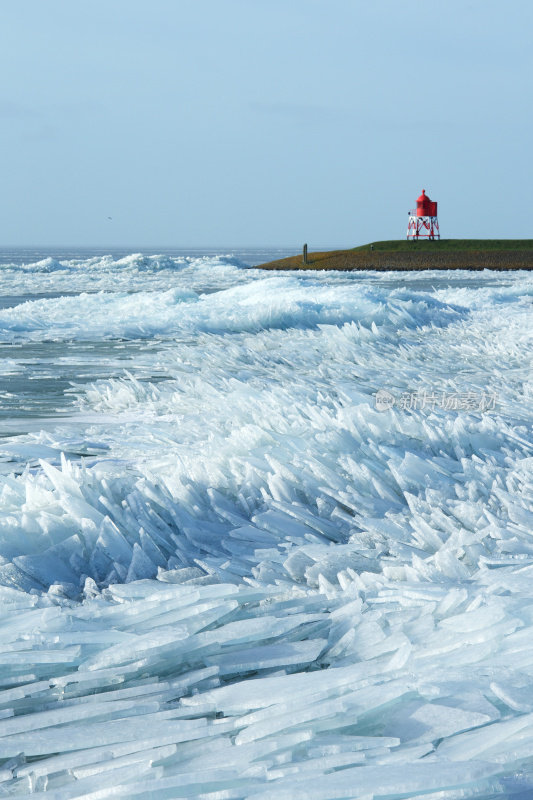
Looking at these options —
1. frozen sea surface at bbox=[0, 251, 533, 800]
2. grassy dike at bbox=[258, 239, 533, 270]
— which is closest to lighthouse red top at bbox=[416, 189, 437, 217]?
grassy dike at bbox=[258, 239, 533, 270]

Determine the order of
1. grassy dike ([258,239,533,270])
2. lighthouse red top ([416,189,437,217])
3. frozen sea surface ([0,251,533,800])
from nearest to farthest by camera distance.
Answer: frozen sea surface ([0,251,533,800]), grassy dike ([258,239,533,270]), lighthouse red top ([416,189,437,217])

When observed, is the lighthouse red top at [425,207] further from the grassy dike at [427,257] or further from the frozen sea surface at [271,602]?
the frozen sea surface at [271,602]

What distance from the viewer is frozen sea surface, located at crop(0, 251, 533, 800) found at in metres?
1.05

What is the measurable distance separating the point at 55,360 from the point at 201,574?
505cm

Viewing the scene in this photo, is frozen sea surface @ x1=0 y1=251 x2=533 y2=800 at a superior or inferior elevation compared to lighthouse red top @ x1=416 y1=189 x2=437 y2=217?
inferior

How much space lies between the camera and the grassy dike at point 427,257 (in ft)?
127

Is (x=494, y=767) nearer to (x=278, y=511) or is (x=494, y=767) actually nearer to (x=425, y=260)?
(x=278, y=511)

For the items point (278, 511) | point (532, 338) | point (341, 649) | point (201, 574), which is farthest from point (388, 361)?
point (341, 649)

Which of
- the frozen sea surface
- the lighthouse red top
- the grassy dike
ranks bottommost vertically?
the frozen sea surface

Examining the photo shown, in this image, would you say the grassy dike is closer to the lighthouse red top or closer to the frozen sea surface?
the lighthouse red top

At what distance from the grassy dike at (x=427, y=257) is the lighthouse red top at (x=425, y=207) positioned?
7453 mm

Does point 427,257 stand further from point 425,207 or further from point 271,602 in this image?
point 271,602

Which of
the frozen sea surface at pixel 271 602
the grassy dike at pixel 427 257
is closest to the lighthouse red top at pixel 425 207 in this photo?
the grassy dike at pixel 427 257

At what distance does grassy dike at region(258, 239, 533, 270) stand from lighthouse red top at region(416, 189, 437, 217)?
7.45m
